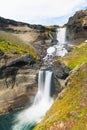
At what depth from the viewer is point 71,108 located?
1615 inches

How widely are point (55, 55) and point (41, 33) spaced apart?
2315 centimetres

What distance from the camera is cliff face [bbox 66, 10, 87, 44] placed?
132 metres

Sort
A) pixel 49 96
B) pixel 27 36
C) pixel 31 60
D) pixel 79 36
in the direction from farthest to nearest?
pixel 27 36
pixel 79 36
pixel 31 60
pixel 49 96

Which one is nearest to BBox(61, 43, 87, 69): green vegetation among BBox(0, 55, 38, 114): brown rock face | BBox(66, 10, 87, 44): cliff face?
BBox(0, 55, 38, 114): brown rock face

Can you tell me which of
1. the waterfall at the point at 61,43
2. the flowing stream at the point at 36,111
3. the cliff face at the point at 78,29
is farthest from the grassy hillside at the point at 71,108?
the cliff face at the point at 78,29

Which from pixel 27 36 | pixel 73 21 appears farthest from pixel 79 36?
pixel 27 36

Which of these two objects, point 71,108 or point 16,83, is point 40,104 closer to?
point 16,83

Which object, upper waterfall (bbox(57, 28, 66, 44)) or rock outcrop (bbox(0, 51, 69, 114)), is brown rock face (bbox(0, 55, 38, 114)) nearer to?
rock outcrop (bbox(0, 51, 69, 114))

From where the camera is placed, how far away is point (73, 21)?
14175cm

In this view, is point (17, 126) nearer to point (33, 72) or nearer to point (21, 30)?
point (33, 72)

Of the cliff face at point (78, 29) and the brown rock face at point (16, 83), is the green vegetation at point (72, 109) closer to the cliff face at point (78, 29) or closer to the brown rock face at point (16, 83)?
the brown rock face at point (16, 83)

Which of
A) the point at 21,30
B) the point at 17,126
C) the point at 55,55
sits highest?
the point at 21,30

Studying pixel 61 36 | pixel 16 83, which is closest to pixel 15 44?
pixel 61 36

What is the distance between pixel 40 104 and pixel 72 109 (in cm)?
4436
